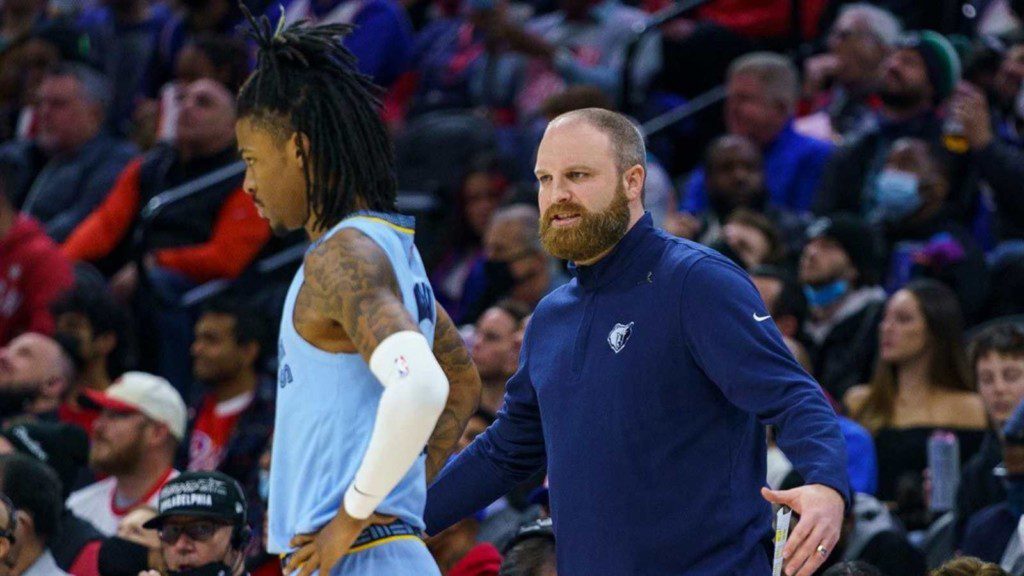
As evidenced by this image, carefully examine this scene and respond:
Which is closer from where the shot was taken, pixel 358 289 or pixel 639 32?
pixel 358 289

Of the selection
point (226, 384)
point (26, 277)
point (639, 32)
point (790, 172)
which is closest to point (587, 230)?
point (226, 384)

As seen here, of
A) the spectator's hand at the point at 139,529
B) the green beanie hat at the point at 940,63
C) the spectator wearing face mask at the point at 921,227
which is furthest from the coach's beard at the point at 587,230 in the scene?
the green beanie hat at the point at 940,63

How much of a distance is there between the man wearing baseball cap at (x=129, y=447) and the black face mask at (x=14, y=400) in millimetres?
676

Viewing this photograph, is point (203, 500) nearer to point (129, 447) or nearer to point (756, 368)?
point (129, 447)

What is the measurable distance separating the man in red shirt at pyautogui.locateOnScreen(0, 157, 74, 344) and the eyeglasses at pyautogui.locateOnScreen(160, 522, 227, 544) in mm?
4042

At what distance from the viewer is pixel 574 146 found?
4164 mm

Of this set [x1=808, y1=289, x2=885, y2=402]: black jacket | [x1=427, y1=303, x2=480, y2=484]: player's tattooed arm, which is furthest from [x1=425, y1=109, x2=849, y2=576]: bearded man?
[x1=808, y1=289, x2=885, y2=402]: black jacket

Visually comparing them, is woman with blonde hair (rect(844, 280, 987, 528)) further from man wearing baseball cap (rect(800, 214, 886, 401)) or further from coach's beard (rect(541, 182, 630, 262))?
coach's beard (rect(541, 182, 630, 262))

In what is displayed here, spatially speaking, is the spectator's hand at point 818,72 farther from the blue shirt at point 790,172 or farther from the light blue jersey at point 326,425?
the light blue jersey at point 326,425

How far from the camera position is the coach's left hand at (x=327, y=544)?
12.5 feet

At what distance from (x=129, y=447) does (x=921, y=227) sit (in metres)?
4.02

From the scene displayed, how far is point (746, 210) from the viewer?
883 cm

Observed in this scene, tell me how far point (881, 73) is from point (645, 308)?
19.3ft

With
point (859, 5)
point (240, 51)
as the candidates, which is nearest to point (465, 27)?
point (240, 51)
